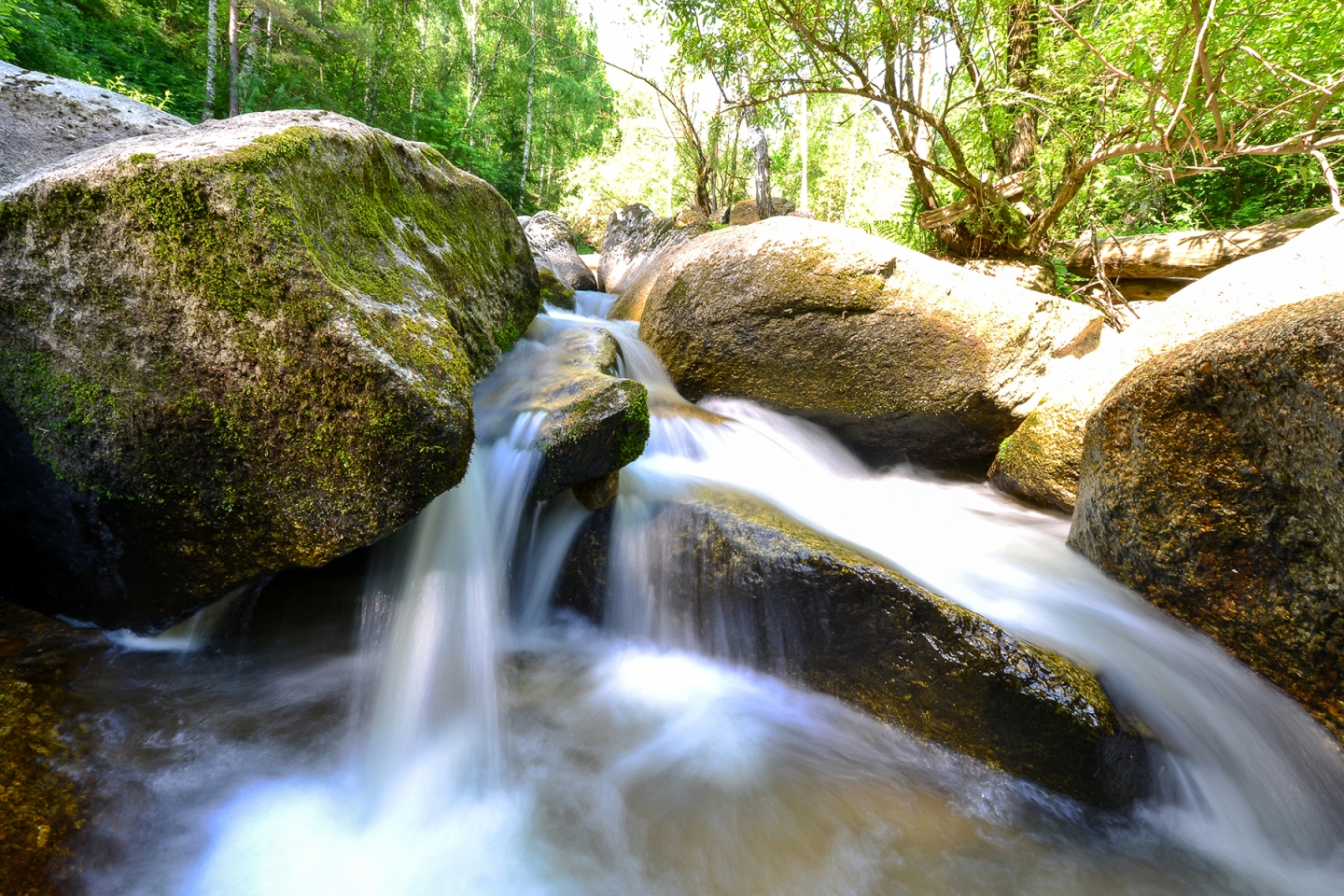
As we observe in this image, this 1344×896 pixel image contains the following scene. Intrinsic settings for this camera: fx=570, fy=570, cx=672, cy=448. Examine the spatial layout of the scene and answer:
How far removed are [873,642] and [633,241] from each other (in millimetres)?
11569

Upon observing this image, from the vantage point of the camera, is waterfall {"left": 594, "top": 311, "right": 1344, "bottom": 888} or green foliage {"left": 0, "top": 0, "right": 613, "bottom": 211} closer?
waterfall {"left": 594, "top": 311, "right": 1344, "bottom": 888}

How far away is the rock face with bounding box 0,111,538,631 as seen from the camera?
2008 mm

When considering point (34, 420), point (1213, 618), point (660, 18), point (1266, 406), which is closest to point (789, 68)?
point (660, 18)

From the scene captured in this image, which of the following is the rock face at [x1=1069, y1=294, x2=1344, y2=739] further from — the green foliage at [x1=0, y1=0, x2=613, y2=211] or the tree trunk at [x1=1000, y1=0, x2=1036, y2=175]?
the green foliage at [x1=0, y1=0, x2=613, y2=211]

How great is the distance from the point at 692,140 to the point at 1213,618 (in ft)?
35.8

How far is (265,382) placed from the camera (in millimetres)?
2029

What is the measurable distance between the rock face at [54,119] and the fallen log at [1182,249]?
9402mm

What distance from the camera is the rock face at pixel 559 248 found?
12266 millimetres


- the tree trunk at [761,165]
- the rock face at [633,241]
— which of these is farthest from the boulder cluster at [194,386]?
the tree trunk at [761,165]

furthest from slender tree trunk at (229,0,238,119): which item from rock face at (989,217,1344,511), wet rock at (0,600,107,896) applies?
rock face at (989,217,1344,511)

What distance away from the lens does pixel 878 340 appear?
15.5 ft

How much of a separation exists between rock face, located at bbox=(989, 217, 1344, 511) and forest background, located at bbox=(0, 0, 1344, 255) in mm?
657

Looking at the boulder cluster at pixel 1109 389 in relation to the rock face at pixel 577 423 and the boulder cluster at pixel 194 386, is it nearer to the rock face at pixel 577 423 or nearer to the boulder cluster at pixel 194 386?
the rock face at pixel 577 423

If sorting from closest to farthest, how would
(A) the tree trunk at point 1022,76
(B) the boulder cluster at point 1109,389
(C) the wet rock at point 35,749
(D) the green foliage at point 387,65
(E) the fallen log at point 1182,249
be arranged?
1. (C) the wet rock at point 35,749
2. (B) the boulder cluster at point 1109,389
3. (A) the tree trunk at point 1022,76
4. (E) the fallen log at point 1182,249
5. (D) the green foliage at point 387,65
